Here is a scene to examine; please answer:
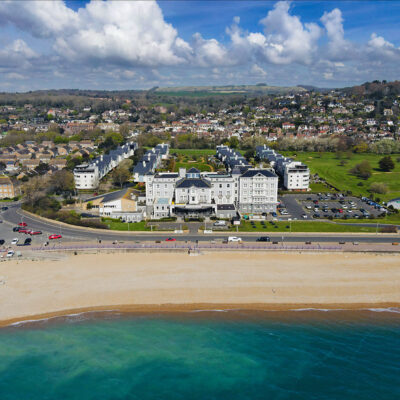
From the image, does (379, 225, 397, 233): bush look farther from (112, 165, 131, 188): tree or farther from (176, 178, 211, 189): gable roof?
(112, 165, 131, 188): tree

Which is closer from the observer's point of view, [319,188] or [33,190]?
[33,190]

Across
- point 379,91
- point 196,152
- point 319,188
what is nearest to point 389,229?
point 319,188

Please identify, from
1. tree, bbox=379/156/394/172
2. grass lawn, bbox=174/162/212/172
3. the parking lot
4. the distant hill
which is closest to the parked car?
the parking lot

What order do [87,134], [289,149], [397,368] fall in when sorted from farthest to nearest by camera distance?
[87,134], [289,149], [397,368]

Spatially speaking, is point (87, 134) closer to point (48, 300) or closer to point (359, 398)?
point (48, 300)

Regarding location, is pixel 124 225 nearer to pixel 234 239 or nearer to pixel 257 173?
pixel 234 239

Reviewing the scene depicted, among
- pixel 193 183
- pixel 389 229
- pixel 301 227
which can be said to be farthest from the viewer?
pixel 193 183

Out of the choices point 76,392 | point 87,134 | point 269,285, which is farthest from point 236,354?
point 87,134
